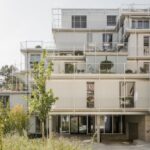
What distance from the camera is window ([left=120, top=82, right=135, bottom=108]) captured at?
32.5 m

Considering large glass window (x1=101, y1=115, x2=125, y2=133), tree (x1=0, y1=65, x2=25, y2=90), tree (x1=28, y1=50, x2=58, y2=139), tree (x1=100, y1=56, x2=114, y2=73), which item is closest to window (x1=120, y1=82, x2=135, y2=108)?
tree (x1=100, y1=56, x2=114, y2=73)

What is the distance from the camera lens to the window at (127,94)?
1281 inches

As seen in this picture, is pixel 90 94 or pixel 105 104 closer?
pixel 105 104

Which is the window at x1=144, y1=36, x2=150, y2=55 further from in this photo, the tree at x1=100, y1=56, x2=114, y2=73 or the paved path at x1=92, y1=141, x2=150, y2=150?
the paved path at x1=92, y1=141, x2=150, y2=150

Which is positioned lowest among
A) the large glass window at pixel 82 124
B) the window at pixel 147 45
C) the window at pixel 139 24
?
the large glass window at pixel 82 124

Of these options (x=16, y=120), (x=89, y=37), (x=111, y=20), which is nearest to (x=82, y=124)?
(x=16, y=120)

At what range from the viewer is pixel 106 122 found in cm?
3791

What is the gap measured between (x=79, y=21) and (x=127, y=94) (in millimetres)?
14432

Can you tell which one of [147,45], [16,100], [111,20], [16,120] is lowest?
[16,120]

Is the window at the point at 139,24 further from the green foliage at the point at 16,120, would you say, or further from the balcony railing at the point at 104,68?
the green foliage at the point at 16,120

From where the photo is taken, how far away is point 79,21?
45.0 metres

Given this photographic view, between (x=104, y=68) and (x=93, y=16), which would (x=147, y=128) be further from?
(x=93, y=16)

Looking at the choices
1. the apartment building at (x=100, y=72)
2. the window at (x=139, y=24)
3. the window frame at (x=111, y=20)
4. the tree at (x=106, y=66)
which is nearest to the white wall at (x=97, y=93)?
the apartment building at (x=100, y=72)

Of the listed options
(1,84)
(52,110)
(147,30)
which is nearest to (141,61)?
(147,30)
